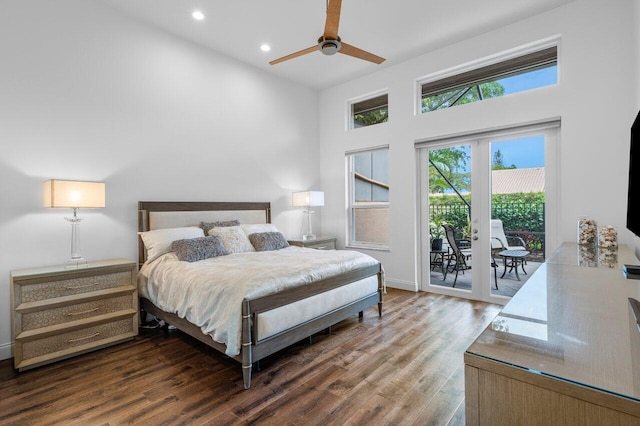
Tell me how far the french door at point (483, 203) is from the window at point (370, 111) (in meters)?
0.89

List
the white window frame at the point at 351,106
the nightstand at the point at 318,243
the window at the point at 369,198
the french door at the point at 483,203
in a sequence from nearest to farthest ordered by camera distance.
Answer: the french door at the point at 483,203 < the nightstand at the point at 318,243 < the window at the point at 369,198 < the white window frame at the point at 351,106

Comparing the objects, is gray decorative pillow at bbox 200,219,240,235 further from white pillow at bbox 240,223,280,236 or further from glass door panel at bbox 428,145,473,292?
glass door panel at bbox 428,145,473,292

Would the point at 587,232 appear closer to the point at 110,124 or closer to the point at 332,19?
the point at 332,19

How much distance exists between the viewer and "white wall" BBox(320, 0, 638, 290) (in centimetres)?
317

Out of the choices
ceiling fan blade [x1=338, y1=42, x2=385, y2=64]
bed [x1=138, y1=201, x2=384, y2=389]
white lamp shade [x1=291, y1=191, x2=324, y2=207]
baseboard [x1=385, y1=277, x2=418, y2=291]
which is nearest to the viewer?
bed [x1=138, y1=201, x2=384, y2=389]

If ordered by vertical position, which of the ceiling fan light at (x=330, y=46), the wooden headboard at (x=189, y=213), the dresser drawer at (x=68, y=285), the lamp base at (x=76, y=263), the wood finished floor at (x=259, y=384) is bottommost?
the wood finished floor at (x=259, y=384)

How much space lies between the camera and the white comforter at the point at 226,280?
2.35m

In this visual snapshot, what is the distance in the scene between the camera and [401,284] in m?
4.88

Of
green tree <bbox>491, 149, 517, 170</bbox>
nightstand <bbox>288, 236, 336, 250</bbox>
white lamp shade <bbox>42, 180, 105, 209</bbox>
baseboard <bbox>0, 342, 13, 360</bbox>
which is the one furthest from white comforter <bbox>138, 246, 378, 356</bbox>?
green tree <bbox>491, 149, 517, 170</bbox>

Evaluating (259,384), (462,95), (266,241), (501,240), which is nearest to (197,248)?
(266,241)

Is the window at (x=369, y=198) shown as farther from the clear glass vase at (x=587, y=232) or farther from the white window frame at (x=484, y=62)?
the clear glass vase at (x=587, y=232)

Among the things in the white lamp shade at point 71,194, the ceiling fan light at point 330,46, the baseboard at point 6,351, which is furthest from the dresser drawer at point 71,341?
the ceiling fan light at point 330,46

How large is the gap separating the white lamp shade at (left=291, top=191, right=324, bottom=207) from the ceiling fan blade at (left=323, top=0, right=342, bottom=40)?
2.71 metres

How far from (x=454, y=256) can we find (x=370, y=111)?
2.67m
